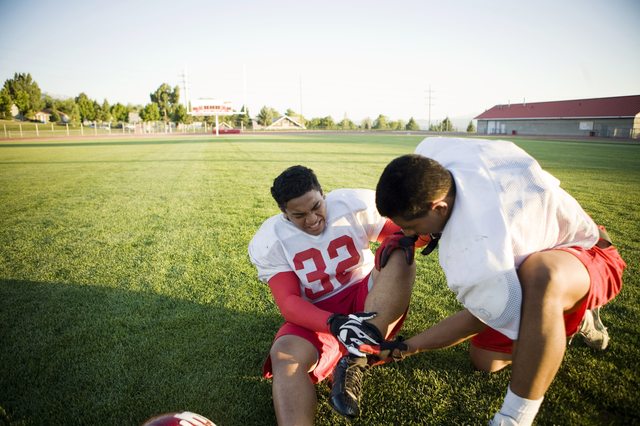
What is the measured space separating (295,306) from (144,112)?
67.7 metres

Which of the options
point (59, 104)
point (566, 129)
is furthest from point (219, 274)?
point (59, 104)

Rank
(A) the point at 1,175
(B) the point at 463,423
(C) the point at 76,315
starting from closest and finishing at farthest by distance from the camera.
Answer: (B) the point at 463,423
(C) the point at 76,315
(A) the point at 1,175

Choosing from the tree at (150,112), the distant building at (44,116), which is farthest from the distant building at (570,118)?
the distant building at (44,116)

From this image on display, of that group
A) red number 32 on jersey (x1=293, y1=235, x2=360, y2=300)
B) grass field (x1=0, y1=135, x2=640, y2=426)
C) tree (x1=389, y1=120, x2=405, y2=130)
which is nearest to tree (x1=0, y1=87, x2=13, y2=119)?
grass field (x1=0, y1=135, x2=640, y2=426)

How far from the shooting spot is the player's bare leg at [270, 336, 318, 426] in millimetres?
1726

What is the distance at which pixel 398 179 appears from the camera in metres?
1.71

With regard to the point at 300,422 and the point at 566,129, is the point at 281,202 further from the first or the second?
the point at 566,129

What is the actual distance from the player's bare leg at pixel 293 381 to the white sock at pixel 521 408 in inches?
35.9

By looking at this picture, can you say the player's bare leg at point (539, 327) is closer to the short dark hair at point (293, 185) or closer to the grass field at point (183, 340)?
the grass field at point (183, 340)

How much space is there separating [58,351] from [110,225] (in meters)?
3.46

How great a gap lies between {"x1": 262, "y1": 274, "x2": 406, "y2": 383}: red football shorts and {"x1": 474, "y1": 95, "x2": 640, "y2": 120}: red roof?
159 ft

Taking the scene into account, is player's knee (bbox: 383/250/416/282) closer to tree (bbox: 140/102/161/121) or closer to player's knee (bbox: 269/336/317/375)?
player's knee (bbox: 269/336/317/375)

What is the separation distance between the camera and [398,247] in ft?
6.56

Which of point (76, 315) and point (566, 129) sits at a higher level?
point (566, 129)
